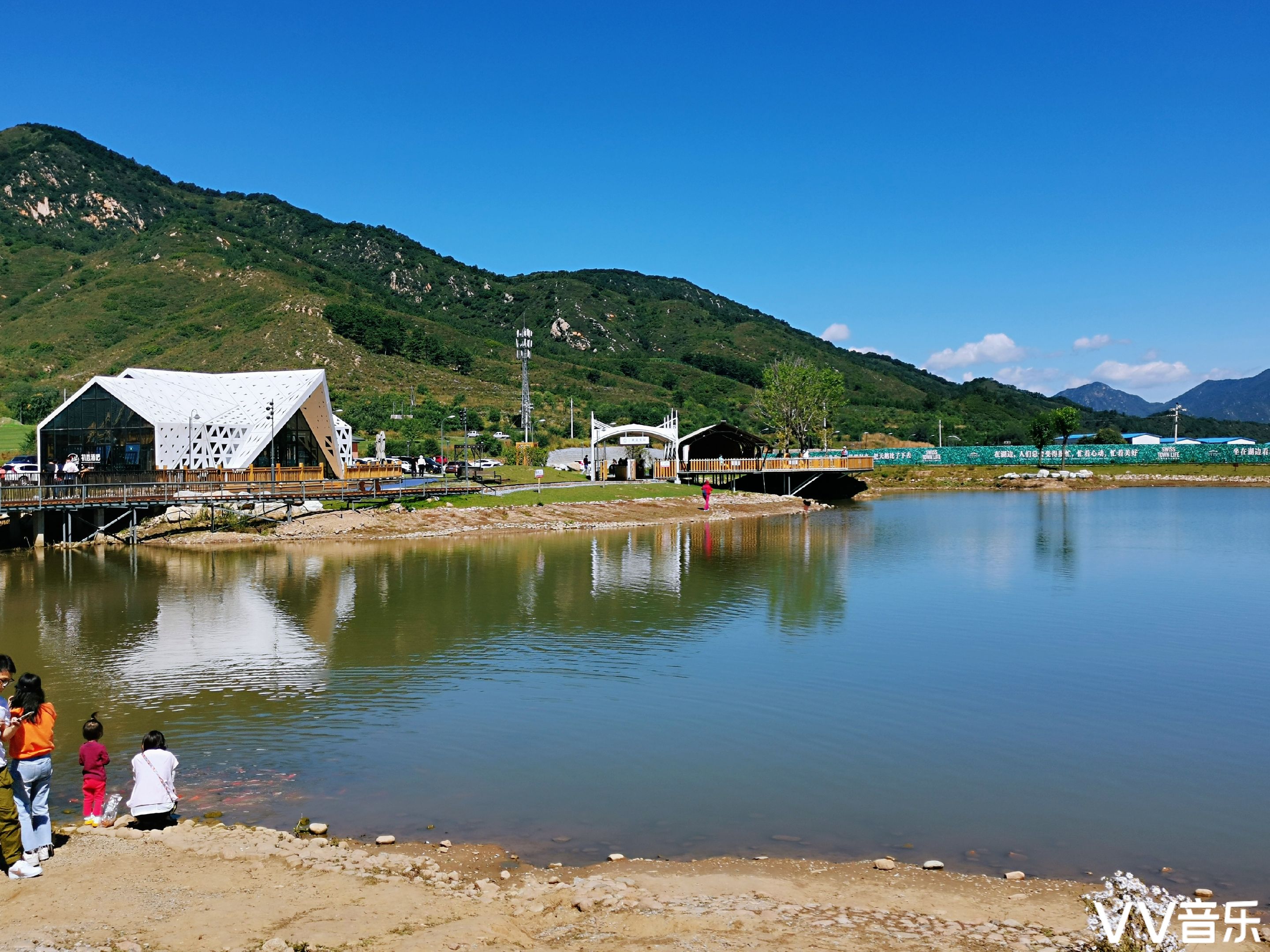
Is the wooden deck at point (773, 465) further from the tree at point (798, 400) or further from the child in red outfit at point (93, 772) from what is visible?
the child in red outfit at point (93, 772)

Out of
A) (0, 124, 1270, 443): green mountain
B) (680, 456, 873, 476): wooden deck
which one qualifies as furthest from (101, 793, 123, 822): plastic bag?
(0, 124, 1270, 443): green mountain

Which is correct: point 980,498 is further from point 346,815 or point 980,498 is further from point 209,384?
point 346,815

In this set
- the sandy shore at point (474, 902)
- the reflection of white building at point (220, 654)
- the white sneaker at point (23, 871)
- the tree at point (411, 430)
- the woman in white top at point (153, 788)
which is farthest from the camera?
the tree at point (411, 430)

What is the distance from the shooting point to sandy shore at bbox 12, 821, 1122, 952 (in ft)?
28.7

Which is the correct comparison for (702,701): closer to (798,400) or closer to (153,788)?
(153,788)

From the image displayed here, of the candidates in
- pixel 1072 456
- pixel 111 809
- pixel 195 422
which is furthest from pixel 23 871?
pixel 1072 456

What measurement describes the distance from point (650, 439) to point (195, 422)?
107 feet

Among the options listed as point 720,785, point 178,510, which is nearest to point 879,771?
point 720,785

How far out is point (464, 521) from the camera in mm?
48781

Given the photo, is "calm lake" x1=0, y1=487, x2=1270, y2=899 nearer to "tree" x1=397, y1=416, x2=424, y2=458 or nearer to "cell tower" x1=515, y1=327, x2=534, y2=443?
"cell tower" x1=515, y1=327, x2=534, y2=443

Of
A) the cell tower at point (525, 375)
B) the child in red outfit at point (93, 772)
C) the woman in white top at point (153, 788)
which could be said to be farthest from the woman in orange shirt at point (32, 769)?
the cell tower at point (525, 375)

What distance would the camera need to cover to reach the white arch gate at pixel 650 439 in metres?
69.1

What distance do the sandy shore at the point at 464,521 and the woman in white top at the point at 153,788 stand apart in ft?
111

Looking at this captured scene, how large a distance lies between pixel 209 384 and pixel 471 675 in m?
45.7
